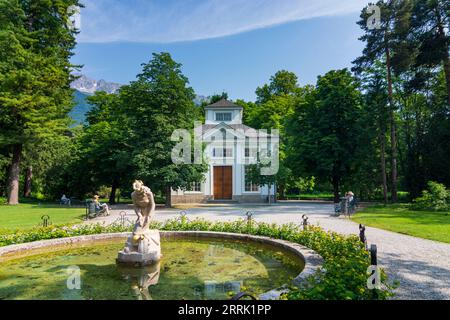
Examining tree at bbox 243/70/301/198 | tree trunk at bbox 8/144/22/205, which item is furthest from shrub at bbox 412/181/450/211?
tree trunk at bbox 8/144/22/205

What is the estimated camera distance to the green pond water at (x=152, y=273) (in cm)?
625

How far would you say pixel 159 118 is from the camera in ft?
83.1

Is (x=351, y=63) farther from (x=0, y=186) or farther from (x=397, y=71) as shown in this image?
(x=0, y=186)

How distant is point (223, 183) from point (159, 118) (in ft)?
41.5

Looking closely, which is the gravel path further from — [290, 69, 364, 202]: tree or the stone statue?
[290, 69, 364, 202]: tree

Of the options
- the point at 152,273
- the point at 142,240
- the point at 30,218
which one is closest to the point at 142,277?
the point at 152,273

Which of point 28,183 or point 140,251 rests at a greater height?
point 28,183

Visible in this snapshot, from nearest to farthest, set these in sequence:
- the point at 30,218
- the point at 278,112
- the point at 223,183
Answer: the point at 30,218 < the point at 223,183 < the point at 278,112

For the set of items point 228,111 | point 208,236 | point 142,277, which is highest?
point 228,111

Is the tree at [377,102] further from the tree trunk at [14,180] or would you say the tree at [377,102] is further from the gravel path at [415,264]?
the tree trunk at [14,180]

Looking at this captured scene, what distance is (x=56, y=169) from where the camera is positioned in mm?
35000

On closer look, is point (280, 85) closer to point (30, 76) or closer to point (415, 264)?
point (30, 76)
